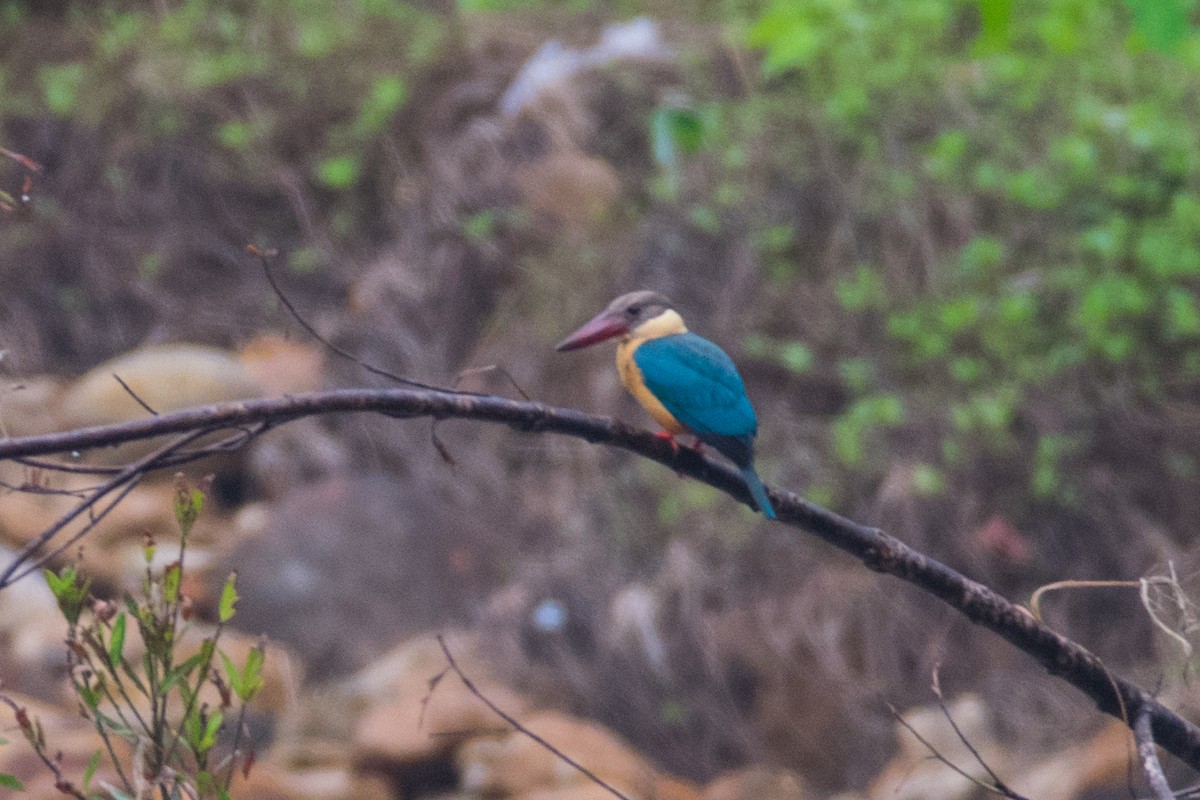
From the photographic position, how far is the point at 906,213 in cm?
535

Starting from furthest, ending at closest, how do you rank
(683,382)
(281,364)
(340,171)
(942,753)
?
1. (340,171)
2. (281,364)
3. (942,753)
4. (683,382)

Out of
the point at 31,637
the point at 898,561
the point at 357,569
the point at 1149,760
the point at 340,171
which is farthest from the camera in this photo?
the point at 340,171

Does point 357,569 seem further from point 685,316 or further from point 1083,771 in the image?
point 1083,771

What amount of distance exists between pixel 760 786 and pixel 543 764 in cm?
71

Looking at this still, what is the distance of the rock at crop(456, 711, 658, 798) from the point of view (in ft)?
13.9

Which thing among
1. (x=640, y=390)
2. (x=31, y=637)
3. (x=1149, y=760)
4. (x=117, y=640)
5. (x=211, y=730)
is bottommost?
(x=31, y=637)

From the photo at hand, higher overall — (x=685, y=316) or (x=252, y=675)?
(x=252, y=675)

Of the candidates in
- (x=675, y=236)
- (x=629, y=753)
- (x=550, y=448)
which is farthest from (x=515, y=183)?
(x=629, y=753)

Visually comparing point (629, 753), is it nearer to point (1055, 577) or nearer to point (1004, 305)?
point (1055, 577)

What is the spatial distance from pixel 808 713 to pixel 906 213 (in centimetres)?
202

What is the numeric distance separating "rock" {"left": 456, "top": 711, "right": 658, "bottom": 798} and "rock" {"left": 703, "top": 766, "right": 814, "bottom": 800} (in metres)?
0.22

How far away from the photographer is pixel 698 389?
89.4 inches

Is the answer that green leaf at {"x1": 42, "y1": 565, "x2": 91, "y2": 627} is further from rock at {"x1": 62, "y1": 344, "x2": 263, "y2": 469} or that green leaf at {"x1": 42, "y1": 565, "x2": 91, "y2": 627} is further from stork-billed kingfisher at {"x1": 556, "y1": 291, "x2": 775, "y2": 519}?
rock at {"x1": 62, "y1": 344, "x2": 263, "y2": 469}

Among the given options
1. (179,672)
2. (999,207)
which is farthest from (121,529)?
(179,672)
